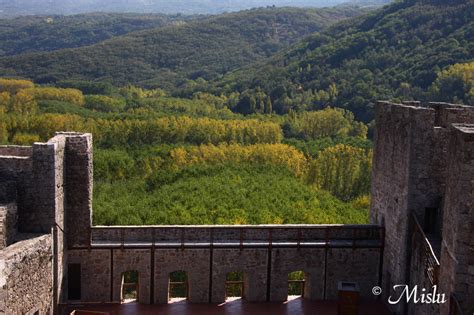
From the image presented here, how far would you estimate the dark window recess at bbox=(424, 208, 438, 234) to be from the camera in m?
19.5

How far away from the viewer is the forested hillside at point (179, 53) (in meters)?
124

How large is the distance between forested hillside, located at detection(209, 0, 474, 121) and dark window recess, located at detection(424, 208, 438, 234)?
3921 centimetres

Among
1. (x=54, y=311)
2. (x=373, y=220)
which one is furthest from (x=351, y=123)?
(x=54, y=311)

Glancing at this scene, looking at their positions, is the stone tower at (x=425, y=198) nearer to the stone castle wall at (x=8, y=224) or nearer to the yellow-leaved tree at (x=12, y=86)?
the stone castle wall at (x=8, y=224)

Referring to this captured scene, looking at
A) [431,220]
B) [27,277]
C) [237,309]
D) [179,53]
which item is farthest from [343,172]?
[179,53]

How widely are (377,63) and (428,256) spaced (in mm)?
67065

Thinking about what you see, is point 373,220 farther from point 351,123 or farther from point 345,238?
point 351,123

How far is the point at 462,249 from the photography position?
14.8 m

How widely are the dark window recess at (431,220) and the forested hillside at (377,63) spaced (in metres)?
39.2

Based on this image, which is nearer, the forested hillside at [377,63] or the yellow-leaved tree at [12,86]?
the forested hillside at [377,63]

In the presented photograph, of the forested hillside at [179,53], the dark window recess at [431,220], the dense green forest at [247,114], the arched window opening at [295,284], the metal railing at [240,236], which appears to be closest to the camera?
the dark window recess at [431,220]

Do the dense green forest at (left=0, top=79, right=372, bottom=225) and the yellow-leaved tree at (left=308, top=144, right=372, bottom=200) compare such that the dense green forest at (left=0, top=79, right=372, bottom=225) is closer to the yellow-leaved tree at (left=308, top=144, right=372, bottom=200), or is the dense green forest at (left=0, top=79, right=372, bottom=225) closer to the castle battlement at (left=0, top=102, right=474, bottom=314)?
the yellow-leaved tree at (left=308, top=144, right=372, bottom=200)

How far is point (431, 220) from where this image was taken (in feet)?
64.3

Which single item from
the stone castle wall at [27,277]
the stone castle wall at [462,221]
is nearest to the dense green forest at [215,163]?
the stone castle wall at [27,277]
